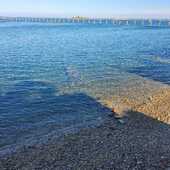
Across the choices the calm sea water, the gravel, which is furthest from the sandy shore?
the calm sea water

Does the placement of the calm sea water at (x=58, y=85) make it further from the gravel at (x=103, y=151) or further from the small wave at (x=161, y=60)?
the gravel at (x=103, y=151)

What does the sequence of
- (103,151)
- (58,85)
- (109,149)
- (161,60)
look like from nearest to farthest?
1. (103,151)
2. (109,149)
3. (58,85)
4. (161,60)

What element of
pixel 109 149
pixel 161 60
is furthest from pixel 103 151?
pixel 161 60

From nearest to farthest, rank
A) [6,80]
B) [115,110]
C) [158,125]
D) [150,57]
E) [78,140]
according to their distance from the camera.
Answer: [78,140] → [158,125] → [115,110] → [6,80] → [150,57]

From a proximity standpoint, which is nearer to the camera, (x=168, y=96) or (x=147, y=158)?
(x=147, y=158)

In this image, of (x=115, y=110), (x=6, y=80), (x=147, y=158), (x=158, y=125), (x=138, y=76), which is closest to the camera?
(x=147, y=158)

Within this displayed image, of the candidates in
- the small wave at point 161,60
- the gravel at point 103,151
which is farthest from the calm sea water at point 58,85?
the gravel at point 103,151

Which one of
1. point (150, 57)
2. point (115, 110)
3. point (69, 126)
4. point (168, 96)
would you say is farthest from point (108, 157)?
point (150, 57)

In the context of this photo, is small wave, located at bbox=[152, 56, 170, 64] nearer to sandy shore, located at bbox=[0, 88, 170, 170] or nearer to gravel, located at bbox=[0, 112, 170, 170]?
sandy shore, located at bbox=[0, 88, 170, 170]

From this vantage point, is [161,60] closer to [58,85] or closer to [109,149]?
[58,85]

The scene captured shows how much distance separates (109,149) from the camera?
2133 cm

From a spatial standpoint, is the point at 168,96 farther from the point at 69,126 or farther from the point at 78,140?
the point at 78,140

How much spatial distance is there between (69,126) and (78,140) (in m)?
3.78

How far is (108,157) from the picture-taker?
20.2 meters
